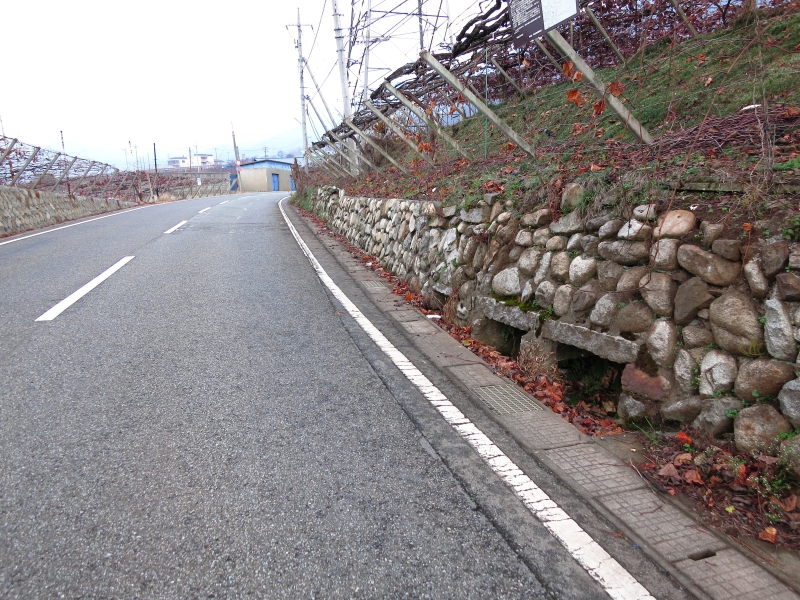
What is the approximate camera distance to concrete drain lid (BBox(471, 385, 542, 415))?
3.62m

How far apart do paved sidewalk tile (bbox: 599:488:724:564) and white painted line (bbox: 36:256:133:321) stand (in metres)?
5.63

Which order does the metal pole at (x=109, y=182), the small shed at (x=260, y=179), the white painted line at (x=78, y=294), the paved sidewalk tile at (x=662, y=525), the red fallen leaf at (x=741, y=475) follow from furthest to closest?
the small shed at (x=260, y=179), the metal pole at (x=109, y=182), the white painted line at (x=78, y=294), the red fallen leaf at (x=741, y=475), the paved sidewalk tile at (x=662, y=525)

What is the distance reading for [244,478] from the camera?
2695 millimetres

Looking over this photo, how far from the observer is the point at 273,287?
7.13 meters

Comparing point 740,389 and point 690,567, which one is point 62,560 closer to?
point 690,567

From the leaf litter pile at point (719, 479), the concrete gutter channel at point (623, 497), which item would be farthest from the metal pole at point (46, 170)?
Answer: the leaf litter pile at point (719, 479)

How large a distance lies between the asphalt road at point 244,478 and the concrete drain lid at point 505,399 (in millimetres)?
228

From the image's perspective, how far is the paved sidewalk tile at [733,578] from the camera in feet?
6.52

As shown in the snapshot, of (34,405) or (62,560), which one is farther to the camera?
(34,405)

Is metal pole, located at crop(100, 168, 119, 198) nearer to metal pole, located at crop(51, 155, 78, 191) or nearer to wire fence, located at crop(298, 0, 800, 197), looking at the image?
metal pole, located at crop(51, 155, 78, 191)

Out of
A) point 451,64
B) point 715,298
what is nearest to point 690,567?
point 715,298

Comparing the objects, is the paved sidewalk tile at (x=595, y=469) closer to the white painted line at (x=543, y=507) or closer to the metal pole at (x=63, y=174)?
the white painted line at (x=543, y=507)

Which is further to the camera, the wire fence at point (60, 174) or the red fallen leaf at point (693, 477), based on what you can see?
the wire fence at point (60, 174)

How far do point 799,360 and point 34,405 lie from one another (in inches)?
177
